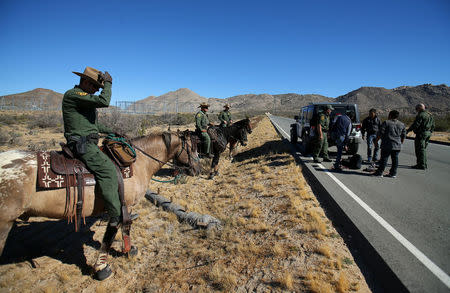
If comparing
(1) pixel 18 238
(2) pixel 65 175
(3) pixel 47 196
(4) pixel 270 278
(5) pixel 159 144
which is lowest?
(1) pixel 18 238

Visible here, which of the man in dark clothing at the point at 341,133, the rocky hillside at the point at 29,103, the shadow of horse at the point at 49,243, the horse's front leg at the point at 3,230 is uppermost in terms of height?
the rocky hillside at the point at 29,103

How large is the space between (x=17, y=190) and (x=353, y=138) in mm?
10136

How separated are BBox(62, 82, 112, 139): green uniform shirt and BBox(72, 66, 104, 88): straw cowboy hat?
0.19m

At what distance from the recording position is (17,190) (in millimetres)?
2637

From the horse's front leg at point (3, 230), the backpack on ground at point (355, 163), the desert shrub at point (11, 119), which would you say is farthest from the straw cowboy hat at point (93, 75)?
the desert shrub at point (11, 119)

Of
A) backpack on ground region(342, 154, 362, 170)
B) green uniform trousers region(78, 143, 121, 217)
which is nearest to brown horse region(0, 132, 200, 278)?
green uniform trousers region(78, 143, 121, 217)

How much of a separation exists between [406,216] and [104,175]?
5.29 meters

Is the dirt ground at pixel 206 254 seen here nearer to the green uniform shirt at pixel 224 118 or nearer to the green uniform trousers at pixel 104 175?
the green uniform trousers at pixel 104 175

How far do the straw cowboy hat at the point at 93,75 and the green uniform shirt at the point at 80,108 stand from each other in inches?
7.3

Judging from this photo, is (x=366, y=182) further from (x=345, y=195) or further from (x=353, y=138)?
(x=353, y=138)

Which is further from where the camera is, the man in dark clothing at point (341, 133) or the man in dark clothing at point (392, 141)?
the man in dark clothing at point (341, 133)

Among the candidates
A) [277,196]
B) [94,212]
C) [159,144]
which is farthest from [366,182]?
[94,212]

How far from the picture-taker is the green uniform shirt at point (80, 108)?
2.79 metres

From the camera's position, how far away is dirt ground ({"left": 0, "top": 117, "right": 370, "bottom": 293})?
2797 mm
